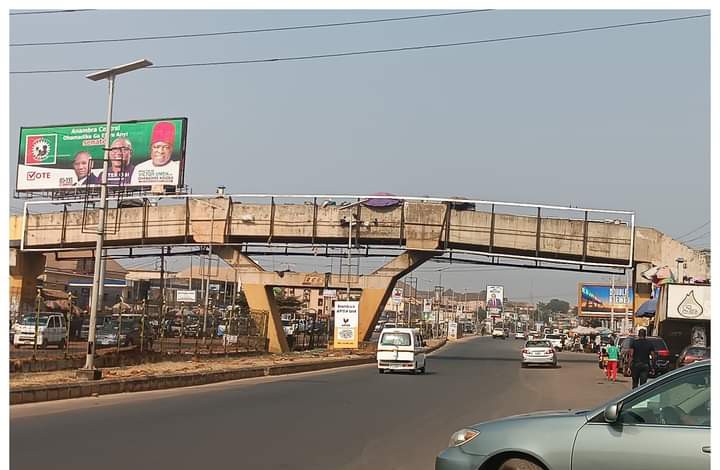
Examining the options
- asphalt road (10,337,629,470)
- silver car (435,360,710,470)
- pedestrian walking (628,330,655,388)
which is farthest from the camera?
pedestrian walking (628,330,655,388)

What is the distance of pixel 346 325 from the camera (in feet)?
149

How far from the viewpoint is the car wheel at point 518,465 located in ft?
21.2

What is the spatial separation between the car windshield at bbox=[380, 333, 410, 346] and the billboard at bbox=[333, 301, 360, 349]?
40.6 ft

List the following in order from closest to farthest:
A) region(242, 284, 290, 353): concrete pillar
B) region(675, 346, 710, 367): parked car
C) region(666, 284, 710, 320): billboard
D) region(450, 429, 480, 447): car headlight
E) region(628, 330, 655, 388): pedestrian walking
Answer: region(450, 429, 480, 447): car headlight
region(628, 330, 655, 388): pedestrian walking
region(675, 346, 710, 367): parked car
region(666, 284, 710, 320): billboard
region(242, 284, 290, 353): concrete pillar

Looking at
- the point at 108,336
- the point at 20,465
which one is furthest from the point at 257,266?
the point at 20,465

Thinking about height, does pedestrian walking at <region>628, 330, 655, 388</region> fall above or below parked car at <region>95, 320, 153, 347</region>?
above

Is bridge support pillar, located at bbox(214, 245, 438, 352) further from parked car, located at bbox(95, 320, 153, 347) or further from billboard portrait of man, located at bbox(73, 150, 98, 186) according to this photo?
billboard portrait of man, located at bbox(73, 150, 98, 186)

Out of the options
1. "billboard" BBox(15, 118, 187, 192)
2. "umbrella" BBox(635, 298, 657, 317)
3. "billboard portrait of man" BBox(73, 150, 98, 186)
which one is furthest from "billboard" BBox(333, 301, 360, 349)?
"billboard portrait of man" BBox(73, 150, 98, 186)

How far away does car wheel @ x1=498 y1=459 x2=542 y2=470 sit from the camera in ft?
21.2

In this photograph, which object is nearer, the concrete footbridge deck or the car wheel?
the car wheel

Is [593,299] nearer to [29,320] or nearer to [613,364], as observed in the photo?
[613,364]

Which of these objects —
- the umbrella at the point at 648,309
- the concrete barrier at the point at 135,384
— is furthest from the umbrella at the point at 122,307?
the umbrella at the point at 648,309

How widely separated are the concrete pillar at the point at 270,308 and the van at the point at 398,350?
15269 mm

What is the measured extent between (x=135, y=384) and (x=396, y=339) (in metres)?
14.3
